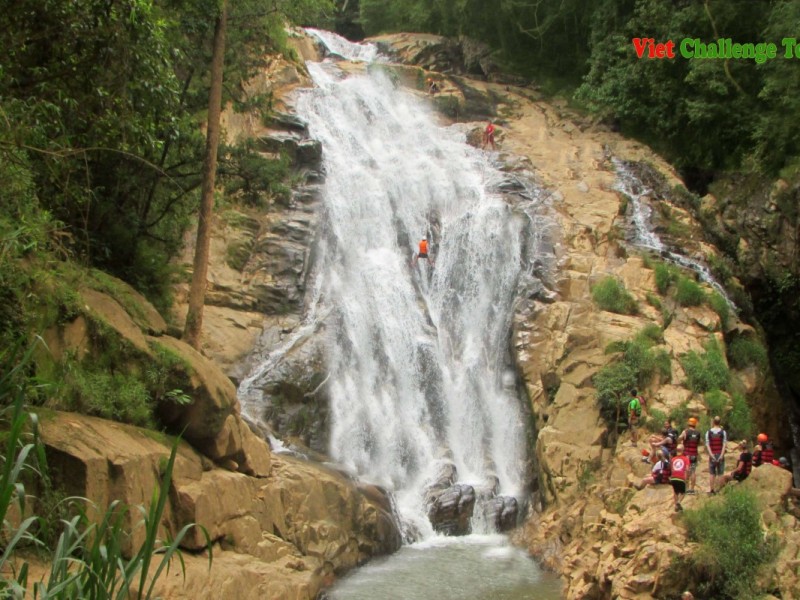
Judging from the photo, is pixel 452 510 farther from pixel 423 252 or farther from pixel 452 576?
pixel 423 252

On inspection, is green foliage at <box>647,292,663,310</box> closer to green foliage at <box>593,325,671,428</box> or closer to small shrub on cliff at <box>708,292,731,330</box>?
small shrub on cliff at <box>708,292,731,330</box>

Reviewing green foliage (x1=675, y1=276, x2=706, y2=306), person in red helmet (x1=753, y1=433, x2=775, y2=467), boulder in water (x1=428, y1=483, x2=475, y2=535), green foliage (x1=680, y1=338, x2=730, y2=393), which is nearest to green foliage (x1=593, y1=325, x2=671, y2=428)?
green foliage (x1=680, y1=338, x2=730, y2=393)

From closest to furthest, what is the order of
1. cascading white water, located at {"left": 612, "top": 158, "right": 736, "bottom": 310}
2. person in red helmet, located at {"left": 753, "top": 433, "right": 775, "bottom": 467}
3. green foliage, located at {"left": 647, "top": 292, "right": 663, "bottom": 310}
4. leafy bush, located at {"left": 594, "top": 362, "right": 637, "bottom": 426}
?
1. person in red helmet, located at {"left": 753, "top": 433, "right": 775, "bottom": 467}
2. leafy bush, located at {"left": 594, "top": 362, "right": 637, "bottom": 426}
3. green foliage, located at {"left": 647, "top": 292, "right": 663, "bottom": 310}
4. cascading white water, located at {"left": 612, "top": 158, "right": 736, "bottom": 310}

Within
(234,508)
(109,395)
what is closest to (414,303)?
(234,508)

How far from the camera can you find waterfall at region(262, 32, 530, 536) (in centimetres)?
1838

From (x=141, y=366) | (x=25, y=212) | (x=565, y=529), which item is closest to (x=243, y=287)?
(x=141, y=366)

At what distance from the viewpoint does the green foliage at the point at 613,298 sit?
1934 centimetres

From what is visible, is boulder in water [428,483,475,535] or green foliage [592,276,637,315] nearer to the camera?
boulder in water [428,483,475,535]

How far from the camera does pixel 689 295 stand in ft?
64.8

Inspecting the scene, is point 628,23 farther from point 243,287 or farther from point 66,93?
point 66,93

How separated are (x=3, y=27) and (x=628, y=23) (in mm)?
26840

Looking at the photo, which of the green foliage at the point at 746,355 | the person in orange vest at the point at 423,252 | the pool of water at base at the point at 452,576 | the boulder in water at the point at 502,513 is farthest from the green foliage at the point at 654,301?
the pool of water at base at the point at 452,576

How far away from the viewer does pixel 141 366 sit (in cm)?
1120

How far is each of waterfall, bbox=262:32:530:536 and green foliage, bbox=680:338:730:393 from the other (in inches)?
171
